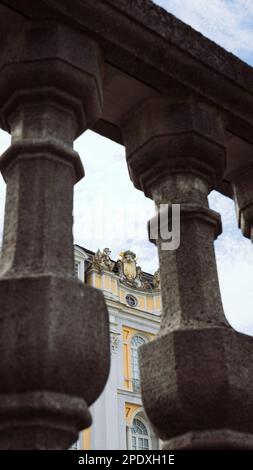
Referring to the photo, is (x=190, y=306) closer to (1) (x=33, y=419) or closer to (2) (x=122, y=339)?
(1) (x=33, y=419)

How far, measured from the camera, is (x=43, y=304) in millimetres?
2256

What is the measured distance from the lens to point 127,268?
73.4ft

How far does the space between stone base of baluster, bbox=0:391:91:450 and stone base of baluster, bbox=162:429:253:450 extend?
2.01 ft

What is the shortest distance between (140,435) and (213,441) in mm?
17947

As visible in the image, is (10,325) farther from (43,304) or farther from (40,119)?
(40,119)

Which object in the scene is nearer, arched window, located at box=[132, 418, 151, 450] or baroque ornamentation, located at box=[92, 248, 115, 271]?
arched window, located at box=[132, 418, 151, 450]

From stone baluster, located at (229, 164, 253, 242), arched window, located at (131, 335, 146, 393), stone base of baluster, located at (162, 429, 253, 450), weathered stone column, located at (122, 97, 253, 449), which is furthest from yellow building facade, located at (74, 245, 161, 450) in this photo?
stone base of baluster, located at (162, 429, 253, 450)

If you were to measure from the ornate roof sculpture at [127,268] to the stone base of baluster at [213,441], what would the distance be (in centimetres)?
1830

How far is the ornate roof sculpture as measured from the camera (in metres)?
21.2

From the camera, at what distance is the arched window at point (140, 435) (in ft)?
63.4

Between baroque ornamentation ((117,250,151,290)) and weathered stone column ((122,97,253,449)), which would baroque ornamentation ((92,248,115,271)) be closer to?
baroque ornamentation ((117,250,151,290))

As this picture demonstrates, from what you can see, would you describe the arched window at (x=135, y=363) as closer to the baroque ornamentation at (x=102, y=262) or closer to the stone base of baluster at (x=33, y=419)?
the baroque ornamentation at (x=102, y=262)

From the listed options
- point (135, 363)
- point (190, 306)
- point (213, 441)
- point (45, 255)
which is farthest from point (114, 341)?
point (45, 255)

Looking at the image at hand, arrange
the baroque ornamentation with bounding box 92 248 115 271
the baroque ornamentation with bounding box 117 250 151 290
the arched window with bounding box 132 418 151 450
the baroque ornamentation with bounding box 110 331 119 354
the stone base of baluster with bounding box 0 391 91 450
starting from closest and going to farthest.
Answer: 1. the stone base of baluster with bounding box 0 391 91 450
2. the arched window with bounding box 132 418 151 450
3. the baroque ornamentation with bounding box 110 331 119 354
4. the baroque ornamentation with bounding box 92 248 115 271
5. the baroque ornamentation with bounding box 117 250 151 290
